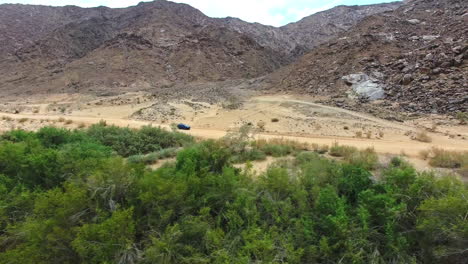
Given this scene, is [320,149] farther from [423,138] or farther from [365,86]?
[365,86]

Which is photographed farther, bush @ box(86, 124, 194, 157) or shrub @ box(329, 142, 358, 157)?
bush @ box(86, 124, 194, 157)

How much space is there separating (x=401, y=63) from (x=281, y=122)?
14.7 m

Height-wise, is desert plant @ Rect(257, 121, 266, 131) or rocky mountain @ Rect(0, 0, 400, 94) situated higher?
rocky mountain @ Rect(0, 0, 400, 94)

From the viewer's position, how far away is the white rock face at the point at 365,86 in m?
28.1

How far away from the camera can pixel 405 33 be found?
36281 mm

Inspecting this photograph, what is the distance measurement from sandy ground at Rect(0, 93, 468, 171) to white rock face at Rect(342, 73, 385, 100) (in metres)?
4.34

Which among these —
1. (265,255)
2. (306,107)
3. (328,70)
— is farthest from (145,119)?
(265,255)

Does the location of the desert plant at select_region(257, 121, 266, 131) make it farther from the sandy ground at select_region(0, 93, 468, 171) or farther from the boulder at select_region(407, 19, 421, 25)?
the boulder at select_region(407, 19, 421, 25)

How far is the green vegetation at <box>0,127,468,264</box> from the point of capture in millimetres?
5309

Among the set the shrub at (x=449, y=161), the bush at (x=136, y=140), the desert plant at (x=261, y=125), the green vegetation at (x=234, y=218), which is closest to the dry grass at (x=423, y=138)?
the shrub at (x=449, y=161)

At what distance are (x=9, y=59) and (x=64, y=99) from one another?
97.7ft

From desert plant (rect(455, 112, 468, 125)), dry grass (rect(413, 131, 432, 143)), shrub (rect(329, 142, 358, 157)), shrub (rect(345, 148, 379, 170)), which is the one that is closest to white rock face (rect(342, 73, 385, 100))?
desert plant (rect(455, 112, 468, 125))

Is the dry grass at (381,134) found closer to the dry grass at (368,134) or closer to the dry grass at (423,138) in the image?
the dry grass at (368,134)

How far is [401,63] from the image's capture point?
100ft
